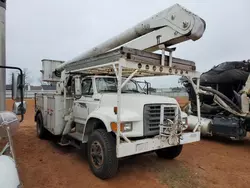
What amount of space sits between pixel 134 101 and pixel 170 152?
6.47 ft

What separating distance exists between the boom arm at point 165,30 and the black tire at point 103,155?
81.5 inches

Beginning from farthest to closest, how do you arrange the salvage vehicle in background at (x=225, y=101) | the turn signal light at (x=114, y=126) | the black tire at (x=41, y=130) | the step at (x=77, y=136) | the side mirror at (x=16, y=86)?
1. the black tire at (x=41, y=130)
2. the salvage vehicle in background at (x=225, y=101)
3. the step at (x=77, y=136)
4. the turn signal light at (x=114, y=126)
5. the side mirror at (x=16, y=86)

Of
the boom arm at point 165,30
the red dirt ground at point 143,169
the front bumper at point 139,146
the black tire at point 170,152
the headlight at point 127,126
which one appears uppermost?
the boom arm at point 165,30

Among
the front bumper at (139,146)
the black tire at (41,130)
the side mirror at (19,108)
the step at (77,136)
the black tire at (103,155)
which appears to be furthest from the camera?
the black tire at (41,130)

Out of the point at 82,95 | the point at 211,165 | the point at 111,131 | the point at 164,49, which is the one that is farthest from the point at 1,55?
the point at 211,165

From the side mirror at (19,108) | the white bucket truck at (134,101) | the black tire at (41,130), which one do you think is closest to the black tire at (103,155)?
the white bucket truck at (134,101)

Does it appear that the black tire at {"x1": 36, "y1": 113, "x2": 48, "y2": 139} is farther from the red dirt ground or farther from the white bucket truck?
the white bucket truck

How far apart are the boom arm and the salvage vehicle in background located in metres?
3.11

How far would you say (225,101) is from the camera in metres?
7.38

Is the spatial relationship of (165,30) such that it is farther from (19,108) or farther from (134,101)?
(19,108)

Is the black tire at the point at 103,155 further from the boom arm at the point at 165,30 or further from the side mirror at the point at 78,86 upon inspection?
the boom arm at the point at 165,30

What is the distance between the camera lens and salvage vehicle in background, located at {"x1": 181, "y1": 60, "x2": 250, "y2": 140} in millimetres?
6730

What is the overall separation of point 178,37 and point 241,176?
3.27 m

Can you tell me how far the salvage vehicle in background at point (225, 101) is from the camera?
6730 millimetres
